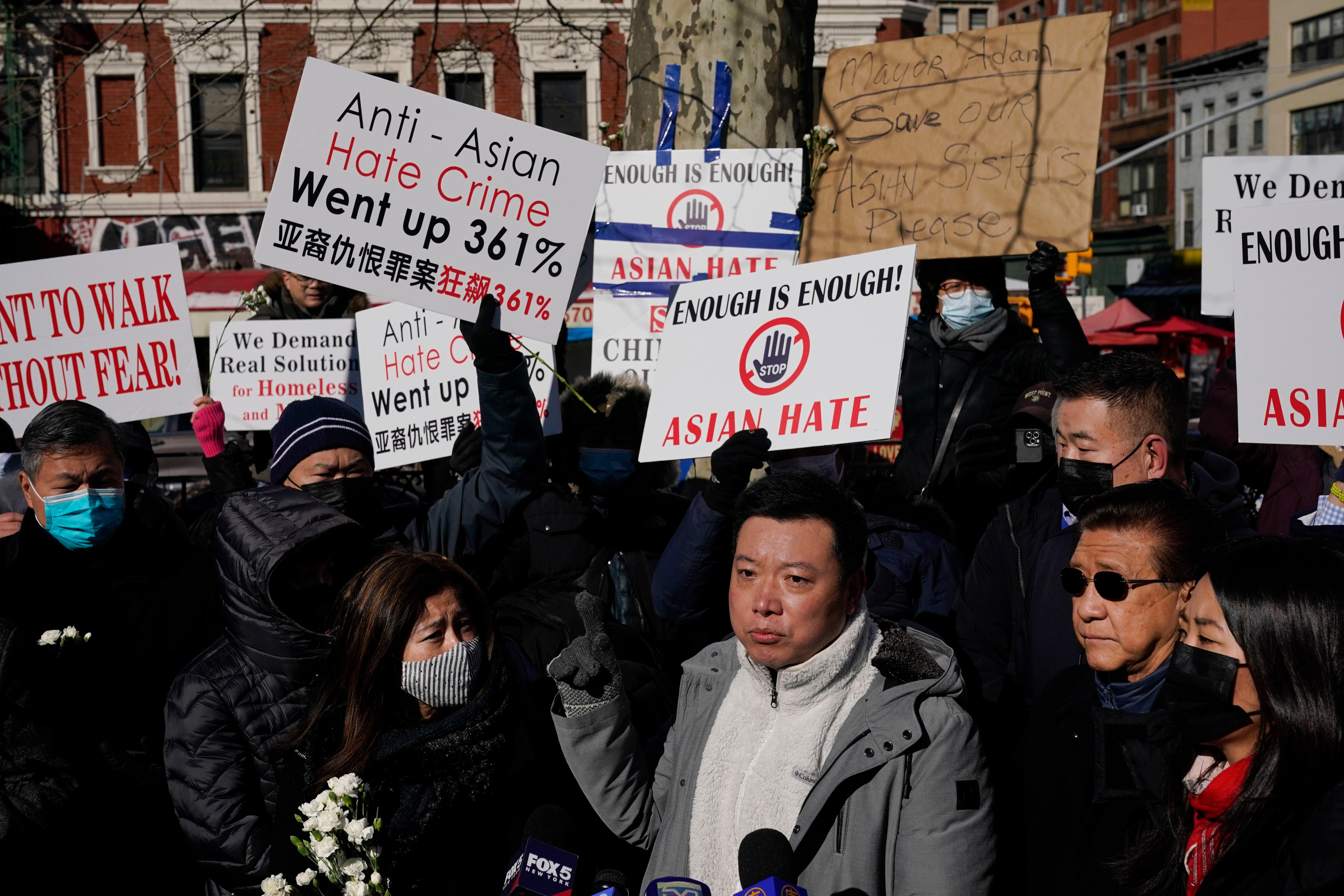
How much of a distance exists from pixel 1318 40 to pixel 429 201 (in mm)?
49929

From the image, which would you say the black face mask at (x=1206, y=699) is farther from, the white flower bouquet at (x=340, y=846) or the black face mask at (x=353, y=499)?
the black face mask at (x=353, y=499)

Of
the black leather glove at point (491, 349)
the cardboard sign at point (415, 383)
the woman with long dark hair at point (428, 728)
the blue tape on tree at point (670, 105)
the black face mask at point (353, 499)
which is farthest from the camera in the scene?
the cardboard sign at point (415, 383)

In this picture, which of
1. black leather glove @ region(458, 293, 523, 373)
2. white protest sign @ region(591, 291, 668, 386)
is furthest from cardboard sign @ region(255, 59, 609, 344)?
white protest sign @ region(591, 291, 668, 386)

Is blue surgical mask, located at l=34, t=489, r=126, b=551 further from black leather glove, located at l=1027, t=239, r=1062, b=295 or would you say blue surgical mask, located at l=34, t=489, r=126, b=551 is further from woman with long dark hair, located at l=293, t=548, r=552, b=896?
black leather glove, located at l=1027, t=239, r=1062, b=295

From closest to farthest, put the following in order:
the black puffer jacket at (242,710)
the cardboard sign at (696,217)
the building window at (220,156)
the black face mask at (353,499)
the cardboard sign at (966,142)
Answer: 1. the black puffer jacket at (242,710)
2. the black face mask at (353,499)
3. the cardboard sign at (966,142)
4. the cardboard sign at (696,217)
5. the building window at (220,156)

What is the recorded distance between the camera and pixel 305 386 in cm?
661

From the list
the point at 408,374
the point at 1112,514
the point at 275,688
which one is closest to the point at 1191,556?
the point at 1112,514

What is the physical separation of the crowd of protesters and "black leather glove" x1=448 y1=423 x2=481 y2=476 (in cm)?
66

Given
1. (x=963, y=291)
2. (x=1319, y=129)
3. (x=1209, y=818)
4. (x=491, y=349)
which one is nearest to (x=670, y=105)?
(x=963, y=291)

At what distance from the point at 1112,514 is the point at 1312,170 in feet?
10.7

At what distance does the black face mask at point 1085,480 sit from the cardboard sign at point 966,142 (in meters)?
1.52

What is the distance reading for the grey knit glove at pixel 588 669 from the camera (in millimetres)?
2691

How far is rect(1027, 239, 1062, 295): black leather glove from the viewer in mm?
4430

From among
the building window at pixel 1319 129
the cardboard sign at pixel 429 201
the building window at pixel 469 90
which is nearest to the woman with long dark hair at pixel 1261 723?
the cardboard sign at pixel 429 201
